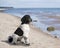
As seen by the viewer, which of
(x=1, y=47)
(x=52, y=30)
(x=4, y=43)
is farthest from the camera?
(x=52, y=30)

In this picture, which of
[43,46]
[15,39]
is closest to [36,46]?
[43,46]

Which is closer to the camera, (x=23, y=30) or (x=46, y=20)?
(x=23, y=30)

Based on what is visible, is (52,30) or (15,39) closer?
(15,39)

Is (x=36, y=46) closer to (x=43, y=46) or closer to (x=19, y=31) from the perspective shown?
(x=43, y=46)

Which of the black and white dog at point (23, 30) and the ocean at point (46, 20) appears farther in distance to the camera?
the ocean at point (46, 20)

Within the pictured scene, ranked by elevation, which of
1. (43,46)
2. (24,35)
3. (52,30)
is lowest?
(52,30)

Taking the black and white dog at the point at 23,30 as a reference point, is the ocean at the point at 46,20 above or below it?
below

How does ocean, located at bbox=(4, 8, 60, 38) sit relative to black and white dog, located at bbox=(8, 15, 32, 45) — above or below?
below

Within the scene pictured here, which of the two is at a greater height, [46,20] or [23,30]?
[23,30]

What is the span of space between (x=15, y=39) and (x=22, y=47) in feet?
1.55

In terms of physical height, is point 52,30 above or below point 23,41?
below

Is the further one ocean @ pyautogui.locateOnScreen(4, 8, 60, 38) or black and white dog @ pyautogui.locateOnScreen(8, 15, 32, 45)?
ocean @ pyautogui.locateOnScreen(4, 8, 60, 38)

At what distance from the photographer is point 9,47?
929 cm

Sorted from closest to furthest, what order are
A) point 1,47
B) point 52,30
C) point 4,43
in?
1. point 1,47
2. point 4,43
3. point 52,30
